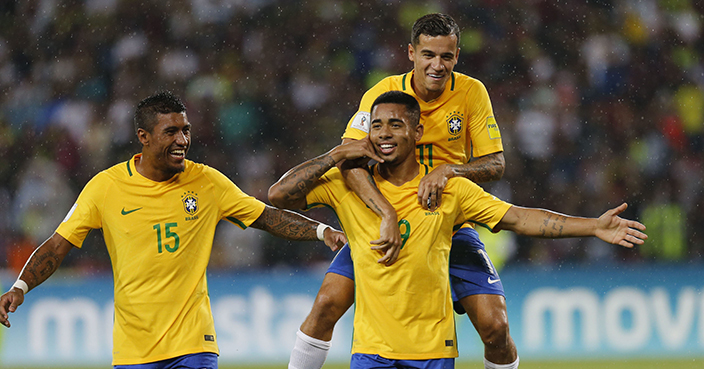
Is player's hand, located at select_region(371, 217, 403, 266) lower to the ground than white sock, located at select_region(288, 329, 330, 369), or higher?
higher

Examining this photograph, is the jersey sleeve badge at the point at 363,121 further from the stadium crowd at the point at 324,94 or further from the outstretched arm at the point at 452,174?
the stadium crowd at the point at 324,94

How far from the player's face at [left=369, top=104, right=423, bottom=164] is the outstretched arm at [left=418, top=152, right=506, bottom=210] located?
20cm

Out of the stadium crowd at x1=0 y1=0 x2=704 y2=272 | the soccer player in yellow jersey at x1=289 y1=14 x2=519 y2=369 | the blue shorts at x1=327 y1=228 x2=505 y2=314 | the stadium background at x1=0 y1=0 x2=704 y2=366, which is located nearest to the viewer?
the soccer player in yellow jersey at x1=289 y1=14 x2=519 y2=369

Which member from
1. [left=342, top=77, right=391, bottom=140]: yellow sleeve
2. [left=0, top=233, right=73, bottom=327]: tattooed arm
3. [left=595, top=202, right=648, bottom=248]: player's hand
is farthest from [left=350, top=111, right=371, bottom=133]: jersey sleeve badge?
[left=0, top=233, right=73, bottom=327]: tattooed arm

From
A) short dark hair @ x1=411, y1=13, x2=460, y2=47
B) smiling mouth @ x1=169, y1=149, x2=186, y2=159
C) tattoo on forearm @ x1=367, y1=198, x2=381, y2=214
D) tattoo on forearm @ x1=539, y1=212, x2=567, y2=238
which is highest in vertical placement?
short dark hair @ x1=411, y1=13, x2=460, y2=47

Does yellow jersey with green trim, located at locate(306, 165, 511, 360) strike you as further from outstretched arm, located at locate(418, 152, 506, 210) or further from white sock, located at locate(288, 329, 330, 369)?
white sock, located at locate(288, 329, 330, 369)

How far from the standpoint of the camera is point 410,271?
4258mm

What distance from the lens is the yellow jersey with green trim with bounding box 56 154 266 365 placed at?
14.4ft

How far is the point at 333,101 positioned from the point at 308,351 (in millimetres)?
7479

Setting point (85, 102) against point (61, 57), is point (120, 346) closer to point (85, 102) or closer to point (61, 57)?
point (85, 102)

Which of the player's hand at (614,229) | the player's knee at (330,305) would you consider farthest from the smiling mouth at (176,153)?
the player's hand at (614,229)

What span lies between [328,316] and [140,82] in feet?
27.0

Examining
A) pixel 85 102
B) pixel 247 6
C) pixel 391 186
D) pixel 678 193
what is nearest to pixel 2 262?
pixel 85 102

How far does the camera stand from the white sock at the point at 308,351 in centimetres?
504
